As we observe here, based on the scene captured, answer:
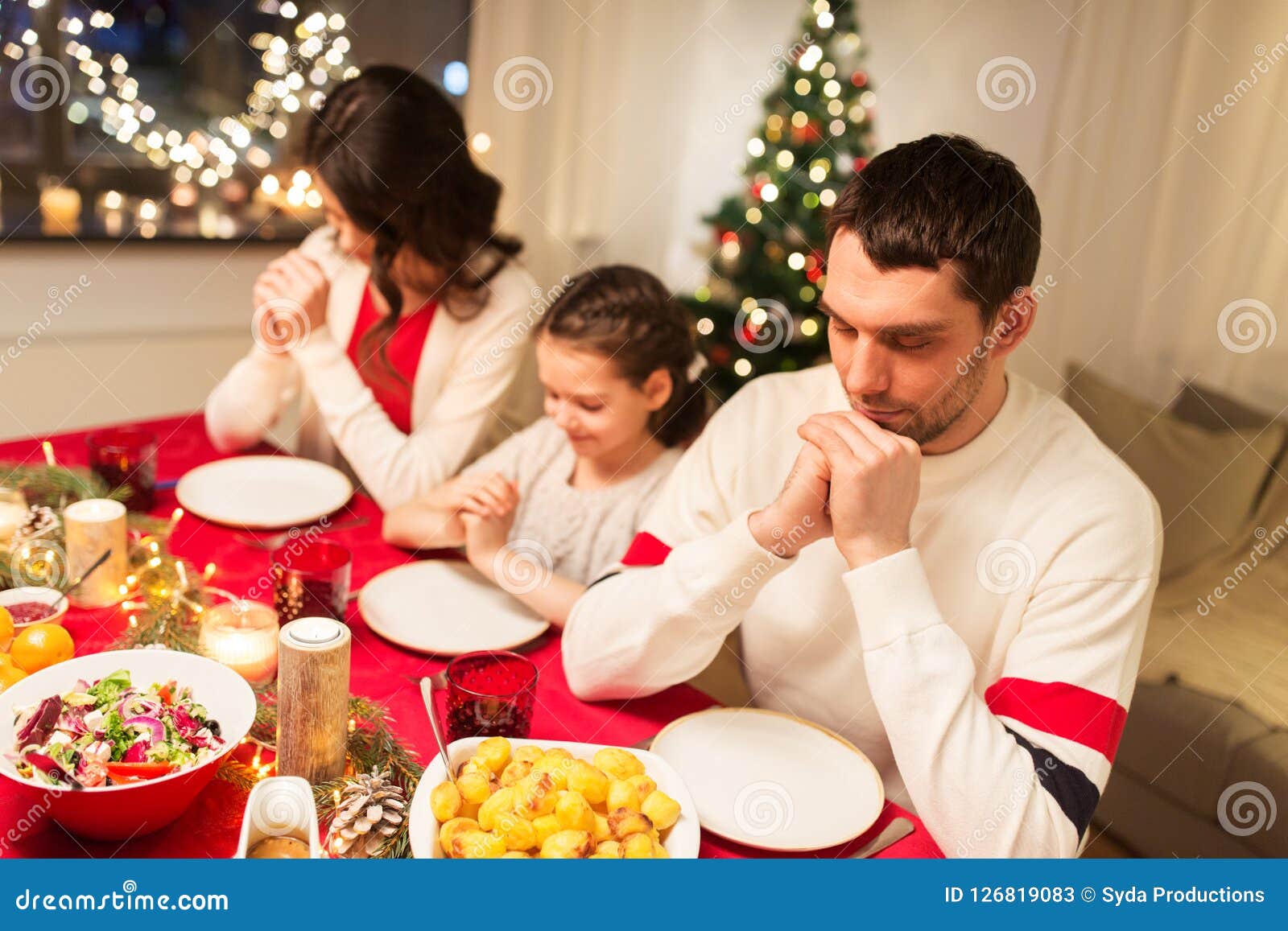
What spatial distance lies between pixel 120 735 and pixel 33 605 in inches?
17.0

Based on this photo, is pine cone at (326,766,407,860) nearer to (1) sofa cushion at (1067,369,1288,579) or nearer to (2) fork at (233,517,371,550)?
(2) fork at (233,517,371,550)

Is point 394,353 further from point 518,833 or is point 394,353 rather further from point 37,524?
point 518,833

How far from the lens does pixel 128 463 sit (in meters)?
1.73

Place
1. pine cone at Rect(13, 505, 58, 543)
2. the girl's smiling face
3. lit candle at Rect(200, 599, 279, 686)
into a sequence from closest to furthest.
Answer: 1. lit candle at Rect(200, 599, 279, 686)
2. pine cone at Rect(13, 505, 58, 543)
3. the girl's smiling face

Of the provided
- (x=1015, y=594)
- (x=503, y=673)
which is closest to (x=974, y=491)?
(x=1015, y=594)

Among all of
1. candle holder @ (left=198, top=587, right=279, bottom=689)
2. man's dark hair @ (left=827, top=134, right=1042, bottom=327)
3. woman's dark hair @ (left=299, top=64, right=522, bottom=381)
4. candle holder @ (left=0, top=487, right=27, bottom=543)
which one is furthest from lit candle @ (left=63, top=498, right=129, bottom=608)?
man's dark hair @ (left=827, top=134, right=1042, bottom=327)

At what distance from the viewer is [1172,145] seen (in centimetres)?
299

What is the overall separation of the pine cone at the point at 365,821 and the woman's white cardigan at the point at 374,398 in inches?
45.6

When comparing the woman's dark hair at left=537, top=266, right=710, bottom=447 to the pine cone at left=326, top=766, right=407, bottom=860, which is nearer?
the pine cone at left=326, top=766, right=407, bottom=860

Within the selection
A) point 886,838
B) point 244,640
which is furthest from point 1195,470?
point 244,640

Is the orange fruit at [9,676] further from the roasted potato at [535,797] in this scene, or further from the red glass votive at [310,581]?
the roasted potato at [535,797]

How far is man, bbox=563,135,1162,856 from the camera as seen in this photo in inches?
46.0

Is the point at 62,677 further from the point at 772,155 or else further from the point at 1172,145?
the point at 1172,145

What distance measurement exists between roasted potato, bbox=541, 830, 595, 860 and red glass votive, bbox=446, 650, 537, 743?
232 millimetres
